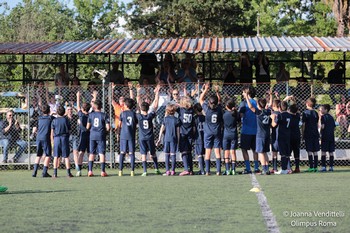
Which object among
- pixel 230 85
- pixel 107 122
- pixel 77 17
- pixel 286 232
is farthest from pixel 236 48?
pixel 77 17

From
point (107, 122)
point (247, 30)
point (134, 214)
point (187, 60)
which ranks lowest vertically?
point (134, 214)

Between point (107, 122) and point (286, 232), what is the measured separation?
10.1m

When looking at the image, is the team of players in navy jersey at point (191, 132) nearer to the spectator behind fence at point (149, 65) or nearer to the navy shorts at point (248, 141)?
the navy shorts at point (248, 141)

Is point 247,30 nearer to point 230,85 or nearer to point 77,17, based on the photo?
point 77,17

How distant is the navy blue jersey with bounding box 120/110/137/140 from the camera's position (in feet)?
57.7

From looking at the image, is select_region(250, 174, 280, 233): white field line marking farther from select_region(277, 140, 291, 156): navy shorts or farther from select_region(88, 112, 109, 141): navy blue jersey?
select_region(88, 112, 109, 141): navy blue jersey

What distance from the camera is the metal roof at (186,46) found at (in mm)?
20875

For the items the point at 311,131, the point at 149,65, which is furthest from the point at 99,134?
the point at 149,65

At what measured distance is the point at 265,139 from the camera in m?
17.3

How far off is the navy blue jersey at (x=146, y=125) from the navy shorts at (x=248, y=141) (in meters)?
2.28

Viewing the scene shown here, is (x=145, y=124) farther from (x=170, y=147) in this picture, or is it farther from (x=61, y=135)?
(x=61, y=135)

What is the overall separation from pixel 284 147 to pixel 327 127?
157 centimetres

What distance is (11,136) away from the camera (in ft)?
67.4

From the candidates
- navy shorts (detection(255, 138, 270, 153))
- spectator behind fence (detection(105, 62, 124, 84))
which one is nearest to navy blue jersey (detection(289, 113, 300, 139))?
navy shorts (detection(255, 138, 270, 153))
